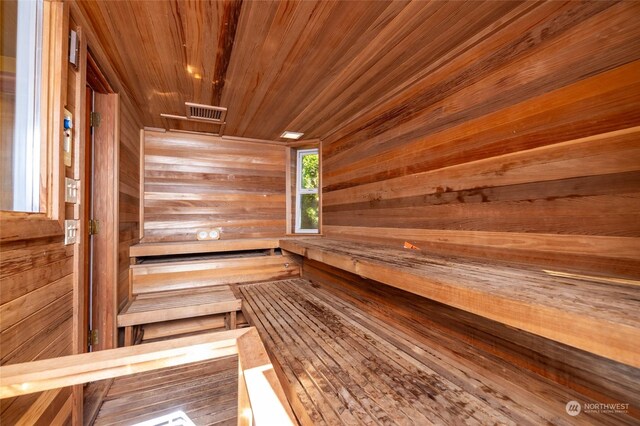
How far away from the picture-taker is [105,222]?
1740 millimetres

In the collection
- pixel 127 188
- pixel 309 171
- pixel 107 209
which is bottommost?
pixel 107 209

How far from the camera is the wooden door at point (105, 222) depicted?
1714 mm

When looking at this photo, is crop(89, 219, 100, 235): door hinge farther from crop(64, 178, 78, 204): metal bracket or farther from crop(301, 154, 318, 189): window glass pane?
crop(301, 154, 318, 189): window glass pane

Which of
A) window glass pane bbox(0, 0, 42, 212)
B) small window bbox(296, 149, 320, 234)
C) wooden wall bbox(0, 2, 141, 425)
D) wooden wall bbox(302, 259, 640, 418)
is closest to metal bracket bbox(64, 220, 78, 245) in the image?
wooden wall bbox(0, 2, 141, 425)

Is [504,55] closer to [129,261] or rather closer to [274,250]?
[274,250]

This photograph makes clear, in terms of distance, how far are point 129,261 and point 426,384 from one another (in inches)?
101

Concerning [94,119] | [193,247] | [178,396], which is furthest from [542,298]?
[193,247]

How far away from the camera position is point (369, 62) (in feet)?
5.13

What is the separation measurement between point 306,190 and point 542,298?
2956 millimetres

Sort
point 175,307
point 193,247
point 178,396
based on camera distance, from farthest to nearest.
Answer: point 193,247 < point 175,307 < point 178,396

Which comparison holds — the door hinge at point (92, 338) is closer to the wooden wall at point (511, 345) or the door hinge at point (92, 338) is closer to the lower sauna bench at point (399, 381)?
the lower sauna bench at point (399, 381)

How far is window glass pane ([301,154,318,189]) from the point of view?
347 centimetres

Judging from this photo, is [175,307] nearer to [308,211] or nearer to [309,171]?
[308,211]

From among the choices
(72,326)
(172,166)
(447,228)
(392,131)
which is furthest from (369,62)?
(172,166)
